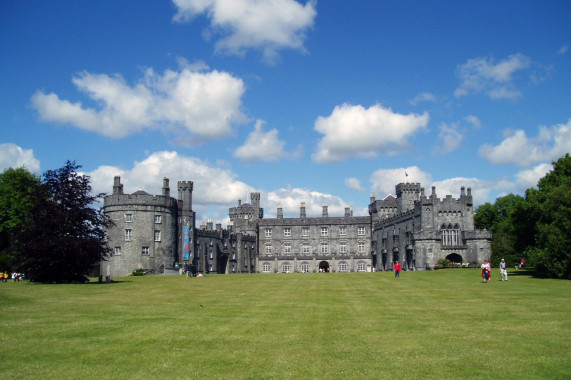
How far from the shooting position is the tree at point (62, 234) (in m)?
38.9

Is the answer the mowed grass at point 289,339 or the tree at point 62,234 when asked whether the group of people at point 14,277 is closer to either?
the tree at point 62,234

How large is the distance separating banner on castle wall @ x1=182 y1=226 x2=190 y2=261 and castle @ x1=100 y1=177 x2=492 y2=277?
0.15 metres

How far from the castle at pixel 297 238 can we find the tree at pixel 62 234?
15097mm

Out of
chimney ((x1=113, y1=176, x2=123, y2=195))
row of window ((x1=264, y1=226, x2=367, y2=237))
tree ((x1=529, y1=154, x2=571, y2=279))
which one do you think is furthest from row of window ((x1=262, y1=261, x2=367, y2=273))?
tree ((x1=529, y1=154, x2=571, y2=279))

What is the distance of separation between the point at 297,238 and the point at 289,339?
84415 millimetres

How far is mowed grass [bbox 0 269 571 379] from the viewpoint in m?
11.1

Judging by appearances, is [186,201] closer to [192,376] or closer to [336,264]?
[336,264]

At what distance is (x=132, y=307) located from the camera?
71.9ft

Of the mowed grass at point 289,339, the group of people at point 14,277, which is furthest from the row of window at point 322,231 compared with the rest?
the mowed grass at point 289,339

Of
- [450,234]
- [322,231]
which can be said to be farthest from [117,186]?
[450,234]

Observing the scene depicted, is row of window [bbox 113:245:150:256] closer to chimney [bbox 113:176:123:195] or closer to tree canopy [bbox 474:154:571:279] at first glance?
chimney [bbox 113:176:123:195]

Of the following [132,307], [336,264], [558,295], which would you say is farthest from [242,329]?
[336,264]

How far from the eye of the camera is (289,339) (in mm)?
14336

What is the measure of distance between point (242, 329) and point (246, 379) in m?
5.49
